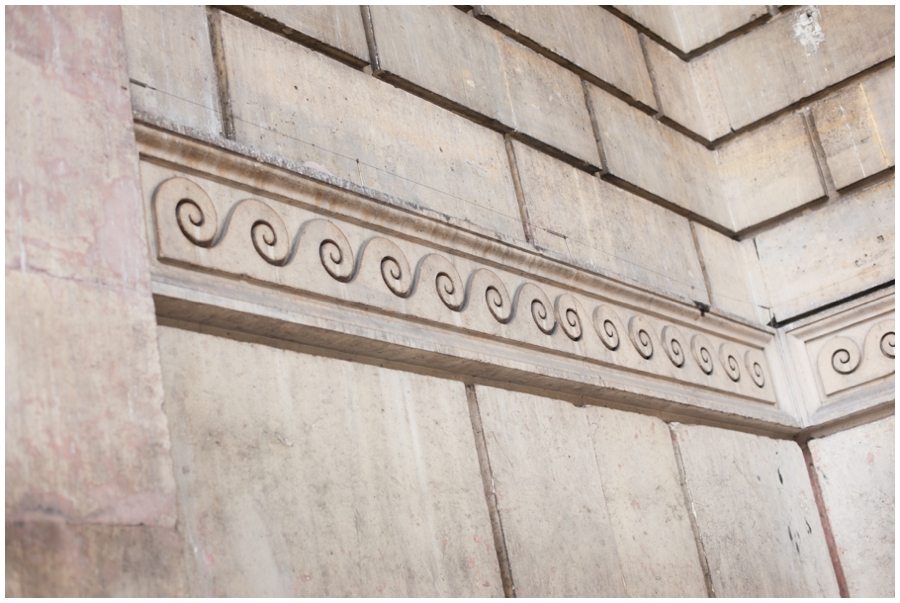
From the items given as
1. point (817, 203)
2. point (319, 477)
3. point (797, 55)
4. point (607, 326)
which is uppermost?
point (797, 55)

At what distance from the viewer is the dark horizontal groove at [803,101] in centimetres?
514

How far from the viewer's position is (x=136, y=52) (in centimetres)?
280

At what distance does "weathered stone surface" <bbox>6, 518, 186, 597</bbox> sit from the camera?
1.79m

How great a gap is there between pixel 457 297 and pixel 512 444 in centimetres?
52

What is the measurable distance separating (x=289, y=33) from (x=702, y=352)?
235 centimetres

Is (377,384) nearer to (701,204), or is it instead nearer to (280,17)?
(280,17)

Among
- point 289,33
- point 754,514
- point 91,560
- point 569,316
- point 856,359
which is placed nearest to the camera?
point 91,560

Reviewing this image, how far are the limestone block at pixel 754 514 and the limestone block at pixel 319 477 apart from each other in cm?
136

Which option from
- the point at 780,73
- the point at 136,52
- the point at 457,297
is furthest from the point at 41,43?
the point at 780,73

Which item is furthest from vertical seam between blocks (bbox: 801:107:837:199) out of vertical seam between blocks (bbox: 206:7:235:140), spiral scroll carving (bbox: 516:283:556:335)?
vertical seam between blocks (bbox: 206:7:235:140)

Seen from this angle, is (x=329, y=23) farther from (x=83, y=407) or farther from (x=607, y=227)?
(x=83, y=407)

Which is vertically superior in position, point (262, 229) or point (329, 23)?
point (329, 23)

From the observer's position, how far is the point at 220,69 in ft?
9.98

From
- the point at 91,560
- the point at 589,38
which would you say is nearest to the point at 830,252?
the point at 589,38
